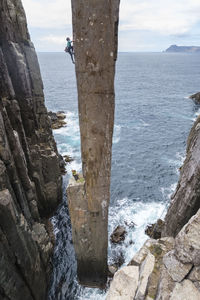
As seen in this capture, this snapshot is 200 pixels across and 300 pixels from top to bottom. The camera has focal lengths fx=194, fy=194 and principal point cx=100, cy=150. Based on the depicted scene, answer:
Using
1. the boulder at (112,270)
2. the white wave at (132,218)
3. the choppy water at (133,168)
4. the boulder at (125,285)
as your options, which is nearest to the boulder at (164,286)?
the boulder at (125,285)

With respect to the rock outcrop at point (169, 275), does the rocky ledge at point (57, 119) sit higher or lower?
lower

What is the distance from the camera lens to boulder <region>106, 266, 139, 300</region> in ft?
17.5

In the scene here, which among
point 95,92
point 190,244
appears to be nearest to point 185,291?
point 190,244

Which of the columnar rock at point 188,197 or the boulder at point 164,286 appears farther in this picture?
the columnar rock at point 188,197

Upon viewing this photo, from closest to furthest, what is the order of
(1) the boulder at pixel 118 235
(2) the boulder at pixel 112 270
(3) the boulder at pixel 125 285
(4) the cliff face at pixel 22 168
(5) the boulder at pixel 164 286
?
(5) the boulder at pixel 164 286, (3) the boulder at pixel 125 285, (4) the cliff face at pixel 22 168, (2) the boulder at pixel 112 270, (1) the boulder at pixel 118 235

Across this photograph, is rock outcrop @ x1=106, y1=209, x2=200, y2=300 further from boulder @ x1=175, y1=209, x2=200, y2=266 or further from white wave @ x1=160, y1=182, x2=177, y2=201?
white wave @ x1=160, y1=182, x2=177, y2=201

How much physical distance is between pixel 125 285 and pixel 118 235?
33.9 feet

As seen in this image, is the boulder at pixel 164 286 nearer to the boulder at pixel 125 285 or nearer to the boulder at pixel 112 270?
the boulder at pixel 125 285

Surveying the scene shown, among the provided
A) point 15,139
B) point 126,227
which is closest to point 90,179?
point 15,139

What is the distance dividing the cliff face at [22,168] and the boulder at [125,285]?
15.9ft

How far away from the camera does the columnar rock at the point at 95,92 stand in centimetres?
510

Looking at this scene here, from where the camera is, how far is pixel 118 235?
15.4 meters

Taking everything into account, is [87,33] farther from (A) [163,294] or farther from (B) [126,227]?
(B) [126,227]

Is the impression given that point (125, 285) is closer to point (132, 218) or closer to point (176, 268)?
point (176, 268)
